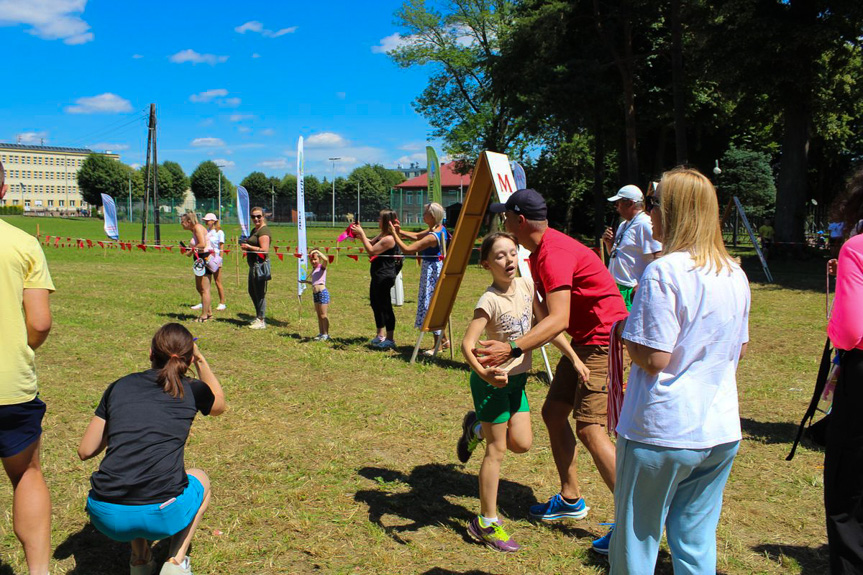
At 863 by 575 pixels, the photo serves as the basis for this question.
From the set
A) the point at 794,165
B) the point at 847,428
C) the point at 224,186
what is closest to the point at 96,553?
the point at 847,428

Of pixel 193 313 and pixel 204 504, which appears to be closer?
pixel 204 504

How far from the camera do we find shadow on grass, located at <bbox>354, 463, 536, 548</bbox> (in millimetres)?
3922

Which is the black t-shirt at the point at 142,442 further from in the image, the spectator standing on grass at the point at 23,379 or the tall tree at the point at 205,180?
the tall tree at the point at 205,180

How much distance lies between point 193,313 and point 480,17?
3022 centimetres

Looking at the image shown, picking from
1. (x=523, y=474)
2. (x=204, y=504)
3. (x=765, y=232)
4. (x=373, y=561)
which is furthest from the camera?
(x=765, y=232)

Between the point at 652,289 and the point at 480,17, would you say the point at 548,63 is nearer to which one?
the point at 480,17

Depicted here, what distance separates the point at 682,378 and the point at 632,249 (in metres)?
4.28

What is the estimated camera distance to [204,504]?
314 centimetres

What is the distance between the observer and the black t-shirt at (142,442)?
278 centimetres

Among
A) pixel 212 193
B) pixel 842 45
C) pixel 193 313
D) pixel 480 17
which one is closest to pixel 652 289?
pixel 193 313

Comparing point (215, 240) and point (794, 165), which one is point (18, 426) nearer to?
point (215, 240)

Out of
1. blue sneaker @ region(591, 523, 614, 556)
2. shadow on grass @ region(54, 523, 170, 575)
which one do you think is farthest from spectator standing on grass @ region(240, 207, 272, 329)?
blue sneaker @ region(591, 523, 614, 556)

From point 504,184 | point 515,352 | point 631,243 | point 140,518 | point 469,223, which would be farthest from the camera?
point 469,223

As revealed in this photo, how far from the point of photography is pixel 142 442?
2.82 metres
